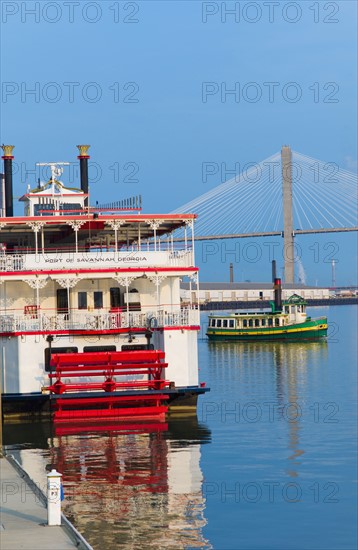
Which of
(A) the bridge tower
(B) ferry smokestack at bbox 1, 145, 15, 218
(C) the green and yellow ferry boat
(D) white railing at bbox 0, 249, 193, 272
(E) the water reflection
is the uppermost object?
(A) the bridge tower

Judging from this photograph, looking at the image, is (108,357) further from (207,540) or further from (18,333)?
(207,540)

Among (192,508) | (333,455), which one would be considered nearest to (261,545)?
(192,508)

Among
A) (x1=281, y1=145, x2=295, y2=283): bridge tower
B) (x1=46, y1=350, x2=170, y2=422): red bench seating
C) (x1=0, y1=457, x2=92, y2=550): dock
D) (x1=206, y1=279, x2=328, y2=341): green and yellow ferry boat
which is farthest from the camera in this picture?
(x1=281, y1=145, x2=295, y2=283): bridge tower

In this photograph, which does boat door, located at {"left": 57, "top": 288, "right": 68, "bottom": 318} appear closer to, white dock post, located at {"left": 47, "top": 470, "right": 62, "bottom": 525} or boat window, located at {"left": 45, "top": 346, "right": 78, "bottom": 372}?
boat window, located at {"left": 45, "top": 346, "right": 78, "bottom": 372}

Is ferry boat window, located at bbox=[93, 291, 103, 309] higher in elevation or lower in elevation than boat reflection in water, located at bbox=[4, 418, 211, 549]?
higher

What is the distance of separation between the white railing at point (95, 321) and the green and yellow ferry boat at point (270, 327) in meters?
49.1

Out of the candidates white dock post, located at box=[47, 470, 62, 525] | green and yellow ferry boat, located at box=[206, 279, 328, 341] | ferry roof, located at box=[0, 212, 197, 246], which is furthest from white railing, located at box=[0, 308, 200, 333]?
green and yellow ferry boat, located at box=[206, 279, 328, 341]

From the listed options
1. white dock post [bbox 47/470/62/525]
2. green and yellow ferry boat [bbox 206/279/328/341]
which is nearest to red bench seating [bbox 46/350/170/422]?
white dock post [bbox 47/470/62/525]

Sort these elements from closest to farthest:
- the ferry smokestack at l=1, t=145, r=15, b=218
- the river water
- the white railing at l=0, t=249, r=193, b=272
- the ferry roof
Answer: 1. the river water
2. the white railing at l=0, t=249, r=193, b=272
3. the ferry roof
4. the ferry smokestack at l=1, t=145, r=15, b=218

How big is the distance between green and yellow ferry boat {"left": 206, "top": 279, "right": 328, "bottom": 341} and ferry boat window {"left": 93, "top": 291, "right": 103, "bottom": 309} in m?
48.1

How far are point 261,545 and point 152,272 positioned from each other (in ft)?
52.5

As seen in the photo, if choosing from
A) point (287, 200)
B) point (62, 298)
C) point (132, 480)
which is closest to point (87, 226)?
point (62, 298)

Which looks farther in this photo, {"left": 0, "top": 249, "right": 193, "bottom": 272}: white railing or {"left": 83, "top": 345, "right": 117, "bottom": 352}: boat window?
{"left": 83, "top": 345, "right": 117, "bottom": 352}: boat window

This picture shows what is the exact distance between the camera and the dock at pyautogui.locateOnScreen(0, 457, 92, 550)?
17.8 m
